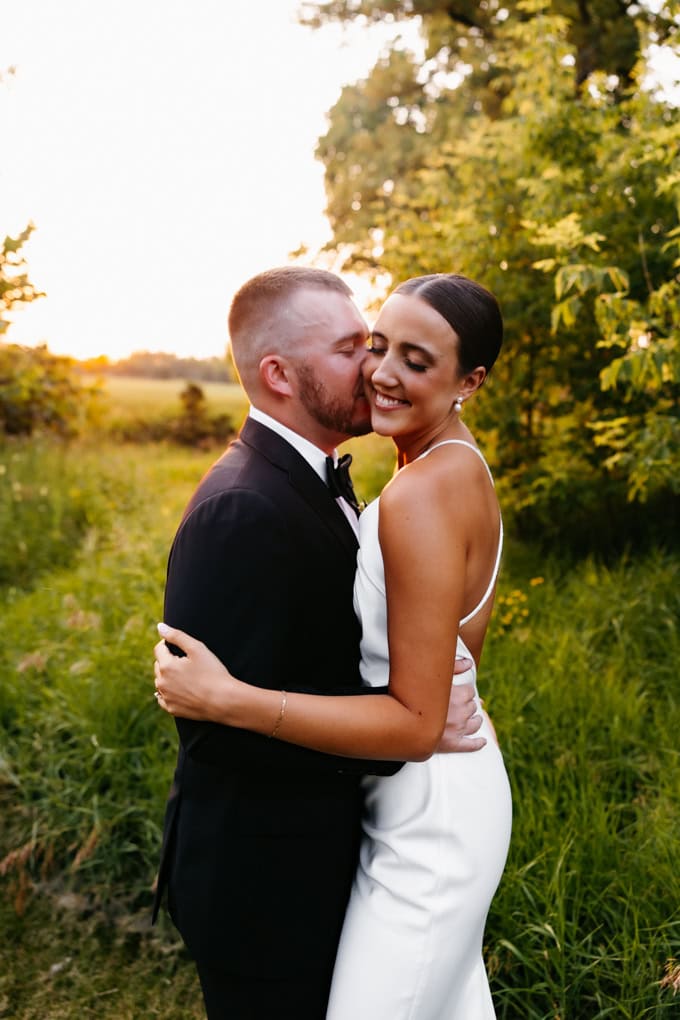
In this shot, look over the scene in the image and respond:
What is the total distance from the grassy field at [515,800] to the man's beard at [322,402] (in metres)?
1.76

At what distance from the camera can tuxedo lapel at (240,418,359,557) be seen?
209cm

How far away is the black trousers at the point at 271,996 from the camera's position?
205cm

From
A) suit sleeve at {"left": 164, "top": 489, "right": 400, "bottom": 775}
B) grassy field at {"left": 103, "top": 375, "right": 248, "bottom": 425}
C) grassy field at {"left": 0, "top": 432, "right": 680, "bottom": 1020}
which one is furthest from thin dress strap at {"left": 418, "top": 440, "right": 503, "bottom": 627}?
grassy field at {"left": 103, "top": 375, "right": 248, "bottom": 425}

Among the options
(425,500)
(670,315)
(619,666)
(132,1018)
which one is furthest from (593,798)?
(670,315)

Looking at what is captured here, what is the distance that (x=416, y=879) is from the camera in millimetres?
1973

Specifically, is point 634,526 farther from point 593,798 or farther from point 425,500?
point 425,500

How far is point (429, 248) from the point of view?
7.03 meters

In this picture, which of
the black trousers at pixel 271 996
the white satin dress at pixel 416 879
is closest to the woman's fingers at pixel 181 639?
the white satin dress at pixel 416 879

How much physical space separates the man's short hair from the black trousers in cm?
148

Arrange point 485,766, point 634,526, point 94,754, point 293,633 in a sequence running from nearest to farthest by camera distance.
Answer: point 293,633 < point 485,766 < point 94,754 < point 634,526

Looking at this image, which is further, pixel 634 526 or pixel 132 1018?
pixel 634 526

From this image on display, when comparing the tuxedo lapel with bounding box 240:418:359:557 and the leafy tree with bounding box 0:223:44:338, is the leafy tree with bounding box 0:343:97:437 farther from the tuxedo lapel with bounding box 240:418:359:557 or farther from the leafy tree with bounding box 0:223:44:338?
the tuxedo lapel with bounding box 240:418:359:557

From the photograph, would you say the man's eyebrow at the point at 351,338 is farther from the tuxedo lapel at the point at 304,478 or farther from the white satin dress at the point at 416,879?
the white satin dress at the point at 416,879

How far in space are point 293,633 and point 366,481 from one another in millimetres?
7169
